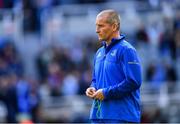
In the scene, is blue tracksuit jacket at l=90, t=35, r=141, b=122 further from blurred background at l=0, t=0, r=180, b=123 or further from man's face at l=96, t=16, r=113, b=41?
blurred background at l=0, t=0, r=180, b=123

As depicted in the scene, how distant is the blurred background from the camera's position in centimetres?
2069

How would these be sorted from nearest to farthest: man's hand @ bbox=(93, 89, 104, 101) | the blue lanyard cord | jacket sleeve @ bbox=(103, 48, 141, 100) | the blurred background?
jacket sleeve @ bbox=(103, 48, 141, 100) < man's hand @ bbox=(93, 89, 104, 101) < the blue lanyard cord < the blurred background

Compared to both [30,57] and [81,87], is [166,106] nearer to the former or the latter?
[81,87]

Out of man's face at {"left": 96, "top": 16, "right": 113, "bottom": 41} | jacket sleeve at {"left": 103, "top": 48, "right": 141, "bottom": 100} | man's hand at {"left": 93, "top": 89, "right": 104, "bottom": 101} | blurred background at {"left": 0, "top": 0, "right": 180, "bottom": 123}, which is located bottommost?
blurred background at {"left": 0, "top": 0, "right": 180, "bottom": 123}

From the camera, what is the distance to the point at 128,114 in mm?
9375

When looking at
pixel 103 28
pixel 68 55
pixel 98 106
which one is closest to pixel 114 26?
pixel 103 28

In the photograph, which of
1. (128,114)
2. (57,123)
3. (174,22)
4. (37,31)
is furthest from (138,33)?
(128,114)

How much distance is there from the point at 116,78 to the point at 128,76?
0.19 metres

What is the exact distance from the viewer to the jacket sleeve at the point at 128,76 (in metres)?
9.27

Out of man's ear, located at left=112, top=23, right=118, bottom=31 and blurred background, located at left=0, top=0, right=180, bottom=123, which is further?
blurred background, located at left=0, top=0, right=180, bottom=123

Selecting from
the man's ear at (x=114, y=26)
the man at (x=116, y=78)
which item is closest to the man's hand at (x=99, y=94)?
the man at (x=116, y=78)

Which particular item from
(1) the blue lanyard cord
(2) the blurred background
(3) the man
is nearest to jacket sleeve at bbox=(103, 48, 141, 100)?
(3) the man

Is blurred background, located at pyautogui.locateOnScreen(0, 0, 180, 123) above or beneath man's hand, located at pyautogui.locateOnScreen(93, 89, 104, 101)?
beneath

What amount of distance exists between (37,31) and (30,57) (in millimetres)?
1061
